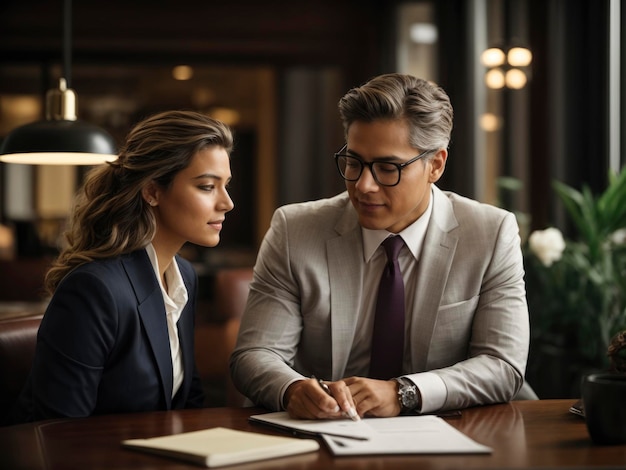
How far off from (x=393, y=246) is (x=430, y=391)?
48 centimetres

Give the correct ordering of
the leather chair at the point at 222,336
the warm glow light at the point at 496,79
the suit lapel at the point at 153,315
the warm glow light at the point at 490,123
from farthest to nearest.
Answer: the warm glow light at the point at 490,123 → the warm glow light at the point at 496,79 → the leather chair at the point at 222,336 → the suit lapel at the point at 153,315

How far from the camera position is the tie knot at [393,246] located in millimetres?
2201

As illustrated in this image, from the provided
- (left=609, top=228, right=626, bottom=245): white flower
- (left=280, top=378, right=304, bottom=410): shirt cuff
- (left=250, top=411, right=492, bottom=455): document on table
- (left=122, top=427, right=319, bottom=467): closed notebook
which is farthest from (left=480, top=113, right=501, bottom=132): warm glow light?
(left=122, top=427, right=319, bottom=467): closed notebook

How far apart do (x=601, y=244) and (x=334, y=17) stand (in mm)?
3805

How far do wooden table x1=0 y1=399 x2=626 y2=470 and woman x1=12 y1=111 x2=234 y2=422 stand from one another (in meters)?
0.17

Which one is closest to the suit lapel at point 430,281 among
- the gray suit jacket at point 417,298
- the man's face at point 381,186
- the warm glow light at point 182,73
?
the gray suit jacket at point 417,298

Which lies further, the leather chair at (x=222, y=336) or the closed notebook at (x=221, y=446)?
the leather chair at (x=222, y=336)

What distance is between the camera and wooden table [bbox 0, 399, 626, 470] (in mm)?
1419

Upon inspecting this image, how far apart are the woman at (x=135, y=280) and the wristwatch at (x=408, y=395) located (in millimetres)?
557

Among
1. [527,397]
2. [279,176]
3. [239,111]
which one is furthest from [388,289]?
[239,111]

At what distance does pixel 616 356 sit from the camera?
69.1 inches

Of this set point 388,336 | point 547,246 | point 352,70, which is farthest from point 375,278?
point 352,70

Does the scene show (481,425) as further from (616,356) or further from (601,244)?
(601,244)

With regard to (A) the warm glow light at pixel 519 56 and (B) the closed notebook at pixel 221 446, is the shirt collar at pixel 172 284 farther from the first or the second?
(A) the warm glow light at pixel 519 56
